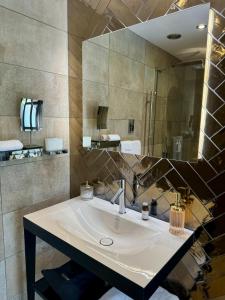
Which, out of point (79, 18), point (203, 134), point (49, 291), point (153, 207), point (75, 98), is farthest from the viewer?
point (75, 98)

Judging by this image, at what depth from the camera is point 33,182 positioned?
4.63 ft

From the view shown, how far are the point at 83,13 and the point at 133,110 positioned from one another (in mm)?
773

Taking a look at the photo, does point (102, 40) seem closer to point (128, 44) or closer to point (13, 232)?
point (128, 44)

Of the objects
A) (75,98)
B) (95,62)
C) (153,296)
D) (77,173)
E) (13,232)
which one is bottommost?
(153,296)

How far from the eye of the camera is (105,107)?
144cm

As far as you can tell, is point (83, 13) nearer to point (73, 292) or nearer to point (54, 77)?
point (54, 77)

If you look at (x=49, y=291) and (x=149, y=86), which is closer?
(x=149, y=86)

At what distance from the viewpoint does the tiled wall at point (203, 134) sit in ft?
3.15

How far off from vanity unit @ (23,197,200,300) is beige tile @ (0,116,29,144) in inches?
19.1

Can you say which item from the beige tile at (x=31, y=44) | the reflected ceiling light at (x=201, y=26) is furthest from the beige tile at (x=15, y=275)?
the reflected ceiling light at (x=201, y=26)

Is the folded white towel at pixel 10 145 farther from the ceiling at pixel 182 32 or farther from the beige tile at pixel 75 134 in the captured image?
the ceiling at pixel 182 32

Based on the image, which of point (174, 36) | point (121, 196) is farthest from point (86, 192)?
point (174, 36)

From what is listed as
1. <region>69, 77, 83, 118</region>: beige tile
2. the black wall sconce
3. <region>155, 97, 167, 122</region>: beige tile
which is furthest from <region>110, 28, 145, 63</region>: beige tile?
the black wall sconce

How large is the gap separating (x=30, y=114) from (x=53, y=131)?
0.24 m
